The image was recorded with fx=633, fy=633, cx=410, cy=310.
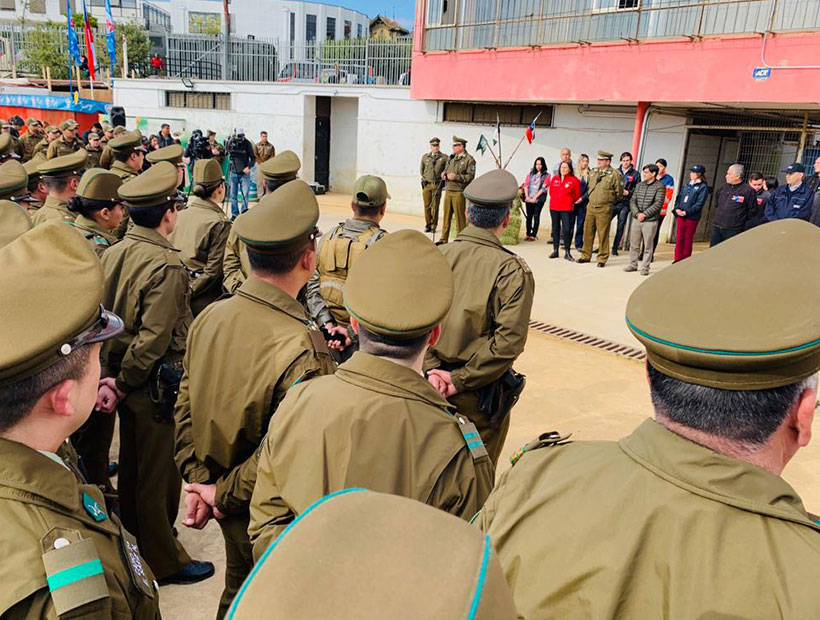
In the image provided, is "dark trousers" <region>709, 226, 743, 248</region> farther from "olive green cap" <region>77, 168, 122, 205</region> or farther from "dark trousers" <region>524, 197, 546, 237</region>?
"olive green cap" <region>77, 168, 122, 205</region>

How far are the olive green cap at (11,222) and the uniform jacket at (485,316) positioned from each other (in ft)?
6.51

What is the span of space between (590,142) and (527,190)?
2.35 meters

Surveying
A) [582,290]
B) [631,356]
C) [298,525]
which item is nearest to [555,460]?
[298,525]

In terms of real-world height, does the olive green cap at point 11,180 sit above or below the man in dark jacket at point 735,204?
above

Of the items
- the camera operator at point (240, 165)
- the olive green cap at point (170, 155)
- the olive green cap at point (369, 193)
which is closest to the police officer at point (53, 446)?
the olive green cap at point (369, 193)

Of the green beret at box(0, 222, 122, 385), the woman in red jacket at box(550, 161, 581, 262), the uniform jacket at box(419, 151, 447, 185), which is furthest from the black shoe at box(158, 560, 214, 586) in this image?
the uniform jacket at box(419, 151, 447, 185)

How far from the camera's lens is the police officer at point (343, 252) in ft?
14.0

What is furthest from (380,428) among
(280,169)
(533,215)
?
(533,215)

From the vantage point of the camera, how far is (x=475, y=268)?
3451mm

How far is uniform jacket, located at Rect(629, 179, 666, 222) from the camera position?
33.0 ft

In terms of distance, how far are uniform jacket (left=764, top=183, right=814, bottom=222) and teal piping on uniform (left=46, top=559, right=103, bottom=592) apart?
959 centimetres

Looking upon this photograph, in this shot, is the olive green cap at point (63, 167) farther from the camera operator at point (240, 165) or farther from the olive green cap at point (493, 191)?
the camera operator at point (240, 165)

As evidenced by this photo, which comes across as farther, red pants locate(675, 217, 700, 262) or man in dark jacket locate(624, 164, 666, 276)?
red pants locate(675, 217, 700, 262)

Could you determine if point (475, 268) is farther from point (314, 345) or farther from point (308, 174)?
point (308, 174)
